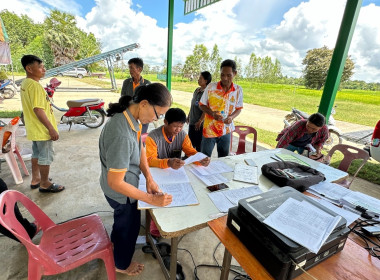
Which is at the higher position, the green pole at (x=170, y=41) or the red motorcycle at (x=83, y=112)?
the green pole at (x=170, y=41)

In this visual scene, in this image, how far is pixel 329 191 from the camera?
1.33m

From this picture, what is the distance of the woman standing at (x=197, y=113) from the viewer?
2.86 metres

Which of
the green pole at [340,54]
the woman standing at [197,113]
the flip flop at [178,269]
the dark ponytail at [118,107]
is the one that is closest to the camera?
the dark ponytail at [118,107]

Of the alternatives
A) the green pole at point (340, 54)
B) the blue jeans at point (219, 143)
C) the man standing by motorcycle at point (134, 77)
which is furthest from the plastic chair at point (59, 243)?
the green pole at point (340, 54)

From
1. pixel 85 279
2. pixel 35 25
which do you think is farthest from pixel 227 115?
pixel 35 25

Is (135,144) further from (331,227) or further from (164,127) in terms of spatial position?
(331,227)

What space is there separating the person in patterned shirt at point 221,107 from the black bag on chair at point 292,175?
857 mm

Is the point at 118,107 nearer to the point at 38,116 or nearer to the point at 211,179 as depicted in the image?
the point at 211,179

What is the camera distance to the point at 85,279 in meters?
1.40

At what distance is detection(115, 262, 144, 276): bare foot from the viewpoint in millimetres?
1408

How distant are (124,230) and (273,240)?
94 cm

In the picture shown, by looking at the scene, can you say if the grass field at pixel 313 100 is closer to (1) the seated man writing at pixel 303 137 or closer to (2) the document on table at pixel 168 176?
(1) the seated man writing at pixel 303 137

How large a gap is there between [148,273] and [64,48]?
76.8ft

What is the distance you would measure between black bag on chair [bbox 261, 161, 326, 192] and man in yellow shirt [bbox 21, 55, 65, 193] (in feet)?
7.37
